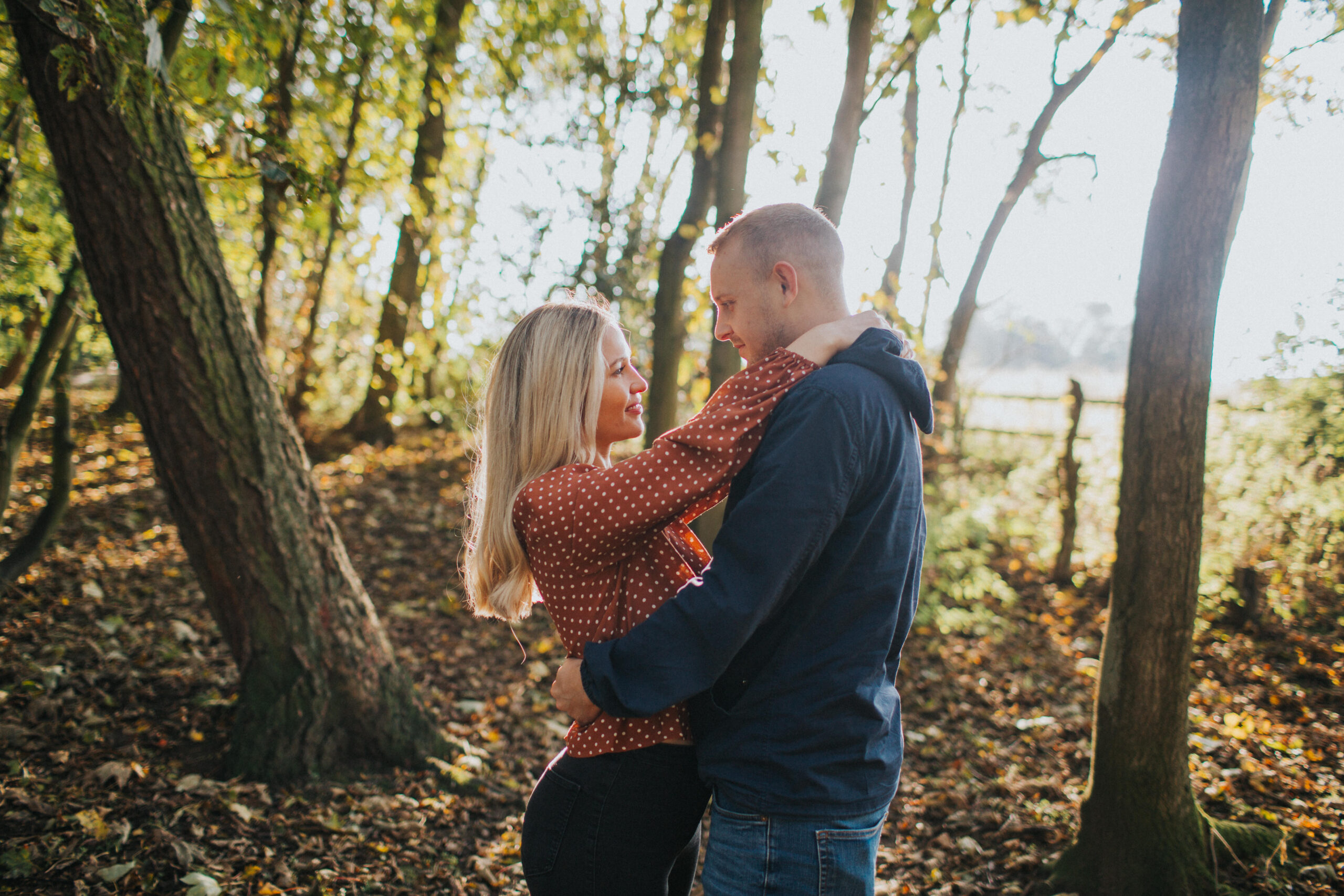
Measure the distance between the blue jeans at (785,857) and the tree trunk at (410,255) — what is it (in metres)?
6.65

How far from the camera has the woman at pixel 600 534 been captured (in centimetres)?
151

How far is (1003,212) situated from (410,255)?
295 inches

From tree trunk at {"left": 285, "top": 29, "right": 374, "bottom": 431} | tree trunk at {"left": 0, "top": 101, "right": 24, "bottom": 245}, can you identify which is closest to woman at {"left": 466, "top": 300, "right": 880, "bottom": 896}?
tree trunk at {"left": 0, "top": 101, "right": 24, "bottom": 245}

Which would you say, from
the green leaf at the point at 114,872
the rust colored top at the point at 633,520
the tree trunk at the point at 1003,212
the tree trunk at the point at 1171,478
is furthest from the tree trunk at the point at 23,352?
the tree trunk at the point at 1003,212

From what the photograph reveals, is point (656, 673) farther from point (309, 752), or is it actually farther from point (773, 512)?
point (309, 752)

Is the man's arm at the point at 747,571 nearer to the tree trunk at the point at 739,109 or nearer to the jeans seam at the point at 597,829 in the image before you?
the jeans seam at the point at 597,829

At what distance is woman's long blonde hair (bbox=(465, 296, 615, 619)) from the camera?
174 cm

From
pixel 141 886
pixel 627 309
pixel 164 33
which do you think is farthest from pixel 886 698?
pixel 627 309

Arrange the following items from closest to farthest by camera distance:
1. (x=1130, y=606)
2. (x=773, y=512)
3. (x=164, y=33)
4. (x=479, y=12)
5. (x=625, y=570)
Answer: (x=773, y=512) → (x=625, y=570) → (x=1130, y=606) → (x=164, y=33) → (x=479, y=12)

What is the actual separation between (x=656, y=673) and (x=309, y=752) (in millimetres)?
2846

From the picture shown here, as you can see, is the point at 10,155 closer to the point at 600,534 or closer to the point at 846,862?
the point at 600,534

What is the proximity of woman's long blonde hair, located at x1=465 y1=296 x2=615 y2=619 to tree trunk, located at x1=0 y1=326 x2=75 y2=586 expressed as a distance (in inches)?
171

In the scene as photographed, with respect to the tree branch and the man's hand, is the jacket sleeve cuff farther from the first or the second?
the tree branch

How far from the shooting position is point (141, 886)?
2598 mm
